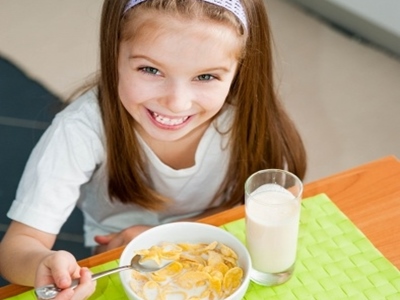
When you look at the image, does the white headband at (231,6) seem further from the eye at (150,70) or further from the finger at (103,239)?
the finger at (103,239)

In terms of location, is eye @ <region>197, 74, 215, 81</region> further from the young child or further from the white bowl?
the white bowl

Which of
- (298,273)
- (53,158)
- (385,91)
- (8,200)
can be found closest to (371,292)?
(298,273)

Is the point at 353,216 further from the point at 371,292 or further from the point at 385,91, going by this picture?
the point at 385,91

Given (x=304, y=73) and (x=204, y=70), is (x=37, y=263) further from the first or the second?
(x=304, y=73)

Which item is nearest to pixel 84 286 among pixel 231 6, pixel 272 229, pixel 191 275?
pixel 191 275

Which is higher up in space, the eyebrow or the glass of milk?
the eyebrow

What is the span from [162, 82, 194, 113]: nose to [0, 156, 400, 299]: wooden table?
0.54ft

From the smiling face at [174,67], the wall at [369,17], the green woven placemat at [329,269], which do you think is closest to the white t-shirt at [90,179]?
the smiling face at [174,67]

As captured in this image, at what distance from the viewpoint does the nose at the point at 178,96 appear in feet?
3.35

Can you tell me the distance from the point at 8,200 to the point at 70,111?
70 centimetres

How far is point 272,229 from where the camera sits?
0.91 metres

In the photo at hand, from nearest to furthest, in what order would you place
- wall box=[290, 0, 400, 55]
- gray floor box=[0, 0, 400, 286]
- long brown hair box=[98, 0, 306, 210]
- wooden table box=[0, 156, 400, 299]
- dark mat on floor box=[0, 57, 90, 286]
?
wooden table box=[0, 156, 400, 299], long brown hair box=[98, 0, 306, 210], dark mat on floor box=[0, 57, 90, 286], gray floor box=[0, 0, 400, 286], wall box=[290, 0, 400, 55]

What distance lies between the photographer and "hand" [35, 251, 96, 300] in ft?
2.81

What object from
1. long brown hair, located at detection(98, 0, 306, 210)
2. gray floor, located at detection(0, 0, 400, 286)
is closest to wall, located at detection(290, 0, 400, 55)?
gray floor, located at detection(0, 0, 400, 286)
